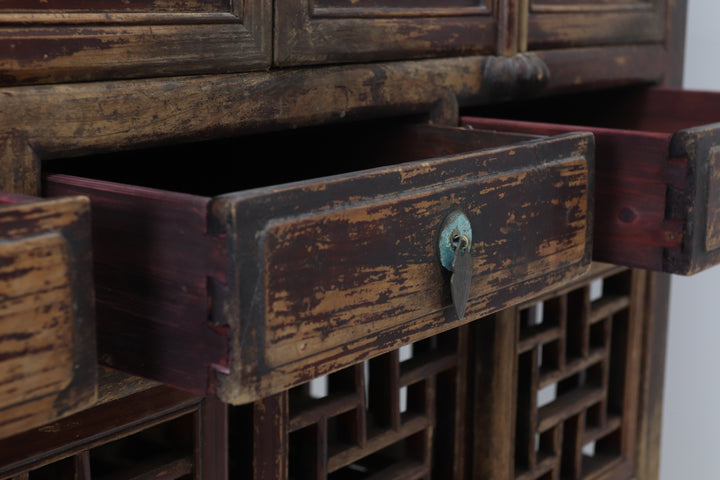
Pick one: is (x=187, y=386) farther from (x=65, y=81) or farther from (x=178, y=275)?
(x=65, y=81)

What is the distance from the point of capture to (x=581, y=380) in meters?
1.28

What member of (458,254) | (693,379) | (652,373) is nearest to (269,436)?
(458,254)

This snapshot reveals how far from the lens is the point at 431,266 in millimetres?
634

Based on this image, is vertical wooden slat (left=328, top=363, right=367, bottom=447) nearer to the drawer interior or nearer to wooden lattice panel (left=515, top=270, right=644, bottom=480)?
wooden lattice panel (left=515, top=270, right=644, bottom=480)

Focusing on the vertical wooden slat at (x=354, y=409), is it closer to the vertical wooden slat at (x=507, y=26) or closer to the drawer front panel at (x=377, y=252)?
the drawer front panel at (x=377, y=252)

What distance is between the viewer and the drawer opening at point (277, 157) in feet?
2.91

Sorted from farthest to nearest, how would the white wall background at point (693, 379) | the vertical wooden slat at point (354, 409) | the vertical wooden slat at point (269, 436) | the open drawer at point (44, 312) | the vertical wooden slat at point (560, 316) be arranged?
the white wall background at point (693, 379) → the vertical wooden slat at point (560, 316) → the vertical wooden slat at point (354, 409) → the vertical wooden slat at point (269, 436) → the open drawer at point (44, 312)

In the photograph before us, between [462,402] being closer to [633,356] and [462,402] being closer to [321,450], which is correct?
[321,450]

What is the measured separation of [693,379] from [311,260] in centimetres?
154

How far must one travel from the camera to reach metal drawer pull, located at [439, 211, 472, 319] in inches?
25.0

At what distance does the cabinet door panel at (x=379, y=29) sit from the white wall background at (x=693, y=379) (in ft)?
3.42

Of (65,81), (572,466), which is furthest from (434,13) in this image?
(572,466)

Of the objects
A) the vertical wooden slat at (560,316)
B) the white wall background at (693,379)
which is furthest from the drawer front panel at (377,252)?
the white wall background at (693,379)

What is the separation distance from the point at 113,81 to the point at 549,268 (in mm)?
346
